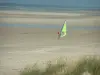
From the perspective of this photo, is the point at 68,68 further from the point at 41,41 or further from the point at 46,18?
the point at 46,18

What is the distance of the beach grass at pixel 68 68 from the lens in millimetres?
1431

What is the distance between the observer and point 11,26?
1.40m

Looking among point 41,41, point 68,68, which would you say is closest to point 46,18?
point 41,41

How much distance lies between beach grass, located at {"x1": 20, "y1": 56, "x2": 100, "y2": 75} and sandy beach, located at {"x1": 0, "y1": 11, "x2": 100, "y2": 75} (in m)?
0.03

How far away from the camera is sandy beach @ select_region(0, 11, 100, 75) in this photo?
4.61 feet

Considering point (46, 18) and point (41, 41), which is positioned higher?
point (46, 18)

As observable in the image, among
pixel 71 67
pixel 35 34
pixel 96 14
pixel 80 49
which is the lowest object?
pixel 71 67

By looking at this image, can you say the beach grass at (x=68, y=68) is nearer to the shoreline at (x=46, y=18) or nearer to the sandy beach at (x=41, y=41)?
the sandy beach at (x=41, y=41)

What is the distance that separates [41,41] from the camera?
56.7 inches

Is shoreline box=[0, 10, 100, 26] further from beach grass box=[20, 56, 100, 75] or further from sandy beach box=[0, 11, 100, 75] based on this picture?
beach grass box=[20, 56, 100, 75]

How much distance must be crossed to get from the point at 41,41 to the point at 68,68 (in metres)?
0.24

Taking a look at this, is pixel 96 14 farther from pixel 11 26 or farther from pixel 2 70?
pixel 2 70

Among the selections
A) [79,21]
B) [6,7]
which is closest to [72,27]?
[79,21]

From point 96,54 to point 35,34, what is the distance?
0.41 meters
